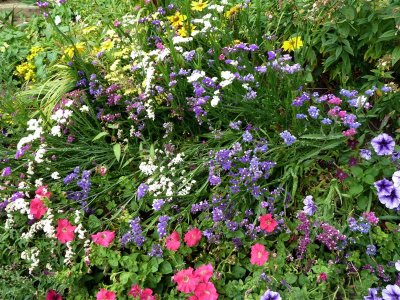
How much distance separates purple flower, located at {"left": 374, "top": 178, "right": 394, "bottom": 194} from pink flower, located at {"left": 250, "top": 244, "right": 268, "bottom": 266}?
0.62m

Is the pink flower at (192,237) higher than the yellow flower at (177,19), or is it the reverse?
the yellow flower at (177,19)

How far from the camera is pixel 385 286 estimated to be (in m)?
2.13

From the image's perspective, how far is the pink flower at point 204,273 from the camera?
212cm

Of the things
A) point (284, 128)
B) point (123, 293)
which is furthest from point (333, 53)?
point (123, 293)

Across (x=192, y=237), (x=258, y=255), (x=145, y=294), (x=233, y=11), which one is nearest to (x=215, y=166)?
(x=192, y=237)

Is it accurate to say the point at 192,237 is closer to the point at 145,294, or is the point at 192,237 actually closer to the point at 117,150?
the point at 145,294

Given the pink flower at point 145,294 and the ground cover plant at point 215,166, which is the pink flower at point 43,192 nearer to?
the ground cover plant at point 215,166

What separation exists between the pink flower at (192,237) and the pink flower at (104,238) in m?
0.39

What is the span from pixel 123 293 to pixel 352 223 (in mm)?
1157

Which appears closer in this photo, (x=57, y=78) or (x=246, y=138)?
(x=246, y=138)

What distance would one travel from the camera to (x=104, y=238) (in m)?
2.34

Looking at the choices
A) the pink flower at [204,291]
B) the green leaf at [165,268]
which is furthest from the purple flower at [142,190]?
the pink flower at [204,291]

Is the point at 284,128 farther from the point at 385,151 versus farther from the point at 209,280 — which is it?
the point at 209,280

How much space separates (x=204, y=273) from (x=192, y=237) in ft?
0.82
